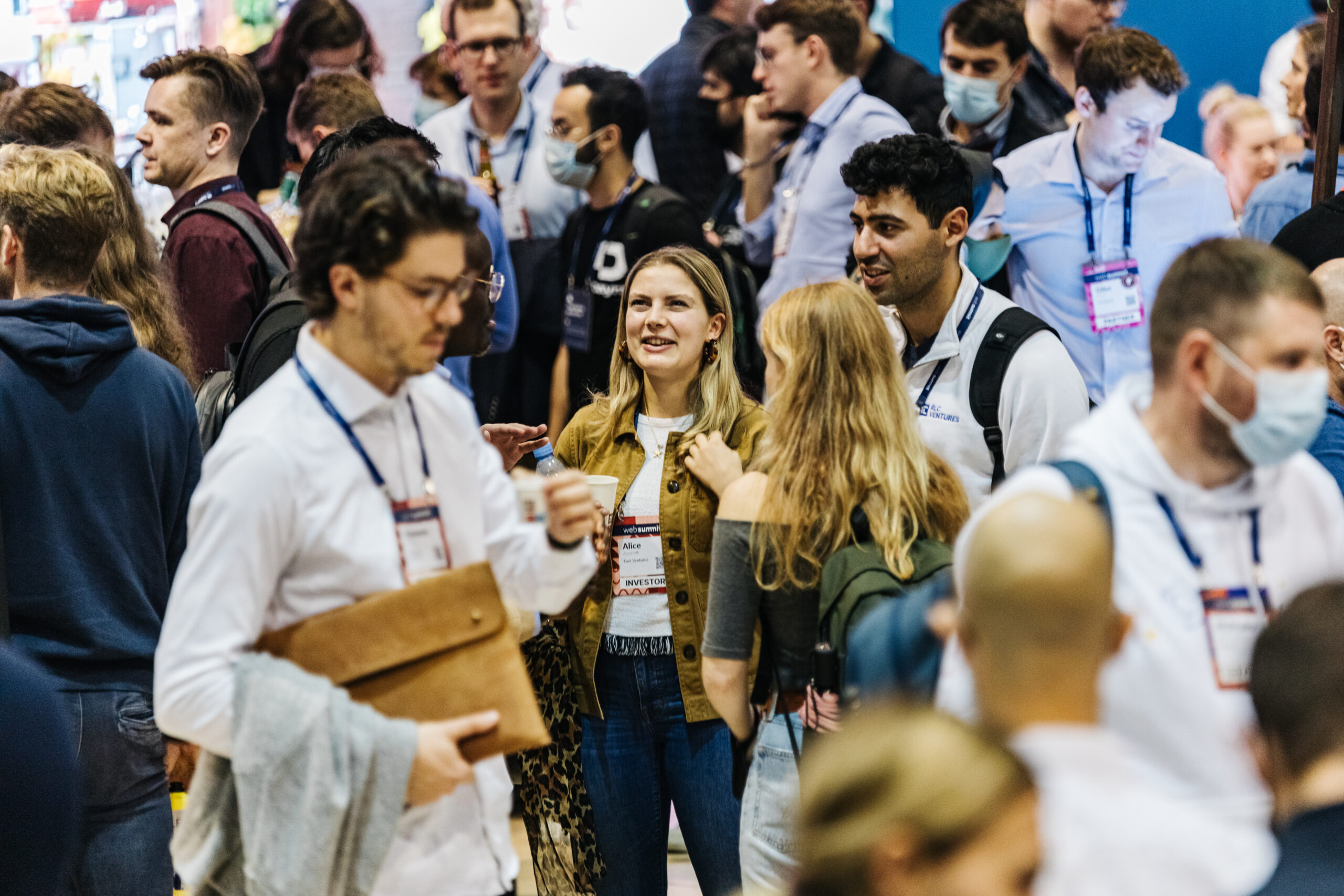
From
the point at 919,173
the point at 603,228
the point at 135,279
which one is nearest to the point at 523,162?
the point at 603,228

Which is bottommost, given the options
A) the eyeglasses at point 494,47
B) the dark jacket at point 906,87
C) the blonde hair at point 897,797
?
the blonde hair at point 897,797

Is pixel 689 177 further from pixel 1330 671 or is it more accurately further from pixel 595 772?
pixel 1330 671

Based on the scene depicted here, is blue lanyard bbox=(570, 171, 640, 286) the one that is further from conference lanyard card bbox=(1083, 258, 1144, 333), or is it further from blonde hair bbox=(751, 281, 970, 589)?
blonde hair bbox=(751, 281, 970, 589)

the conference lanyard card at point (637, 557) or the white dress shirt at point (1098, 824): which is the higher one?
the white dress shirt at point (1098, 824)

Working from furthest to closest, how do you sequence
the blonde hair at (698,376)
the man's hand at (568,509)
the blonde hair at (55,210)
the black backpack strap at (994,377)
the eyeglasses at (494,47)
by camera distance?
the eyeglasses at (494,47) < the blonde hair at (698,376) < the black backpack strap at (994,377) < the blonde hair at (55,210) < the man's hand at (568,509)

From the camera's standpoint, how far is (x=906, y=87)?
19.0 feet

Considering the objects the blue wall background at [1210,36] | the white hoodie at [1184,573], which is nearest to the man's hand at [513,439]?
the white hoodie at [1184,573]

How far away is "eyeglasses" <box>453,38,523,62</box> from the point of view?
19.3ft

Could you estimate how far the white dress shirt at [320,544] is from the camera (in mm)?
1950

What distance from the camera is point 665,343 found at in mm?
3545

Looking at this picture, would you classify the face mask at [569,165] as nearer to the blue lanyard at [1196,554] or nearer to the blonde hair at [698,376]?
the blonde hair at [698,376]

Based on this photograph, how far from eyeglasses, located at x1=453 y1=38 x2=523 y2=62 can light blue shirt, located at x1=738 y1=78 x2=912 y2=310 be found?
1357 millimetres

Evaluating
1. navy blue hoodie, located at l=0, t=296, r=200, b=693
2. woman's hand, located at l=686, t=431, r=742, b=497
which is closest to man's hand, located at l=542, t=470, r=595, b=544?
woman's hand, located at l=686, t=431, r=742, b=497

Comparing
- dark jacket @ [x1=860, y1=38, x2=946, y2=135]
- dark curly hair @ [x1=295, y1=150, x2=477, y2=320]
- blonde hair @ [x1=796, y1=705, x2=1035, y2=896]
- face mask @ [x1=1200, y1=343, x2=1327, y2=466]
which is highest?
dark jacket @ [x1=860, y1=38, x2=946, y2=135]
